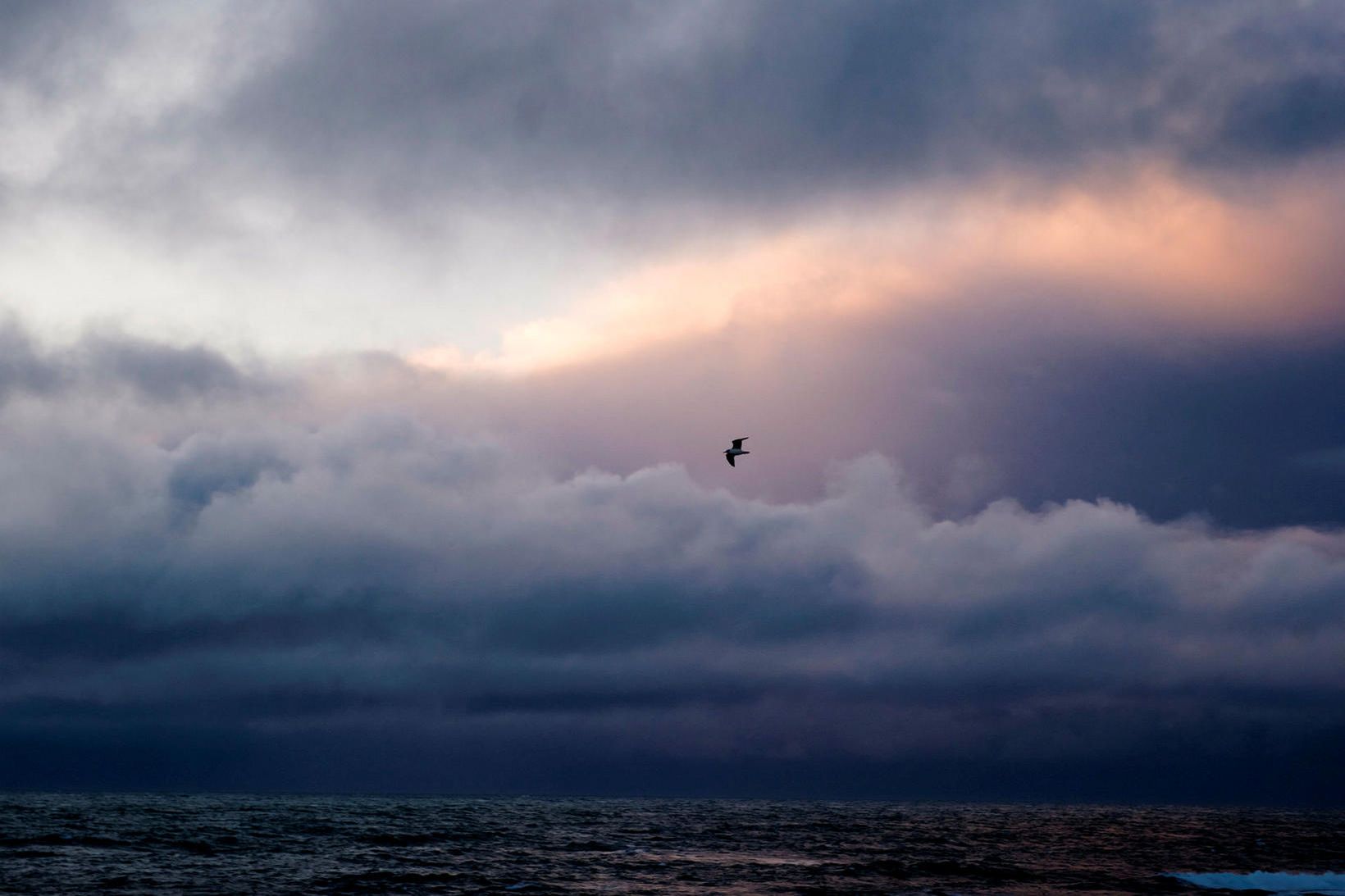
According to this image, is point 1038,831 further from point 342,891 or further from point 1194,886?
point 342,891

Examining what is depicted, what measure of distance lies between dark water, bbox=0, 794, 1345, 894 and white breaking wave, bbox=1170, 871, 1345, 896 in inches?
72.8

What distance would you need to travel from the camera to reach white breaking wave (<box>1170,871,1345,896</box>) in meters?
89.3

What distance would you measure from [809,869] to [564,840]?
44685 mm

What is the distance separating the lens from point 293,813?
197500 mm

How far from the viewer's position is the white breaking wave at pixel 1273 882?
89312 mm

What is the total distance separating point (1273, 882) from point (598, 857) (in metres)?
60.5

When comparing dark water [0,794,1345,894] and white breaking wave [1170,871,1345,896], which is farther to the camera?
white breaking wave [1170,871,1345,896]

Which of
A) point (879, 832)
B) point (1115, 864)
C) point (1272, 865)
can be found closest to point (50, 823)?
point (879, 832)

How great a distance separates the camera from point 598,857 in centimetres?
10725

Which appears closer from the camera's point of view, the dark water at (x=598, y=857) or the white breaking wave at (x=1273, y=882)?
the dark water at (x=598, y=857)

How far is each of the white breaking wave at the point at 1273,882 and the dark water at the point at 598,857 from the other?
1.85 metres

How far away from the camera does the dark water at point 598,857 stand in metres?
82.1

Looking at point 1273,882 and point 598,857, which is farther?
point 598,857

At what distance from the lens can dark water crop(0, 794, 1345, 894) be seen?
8206 cm
